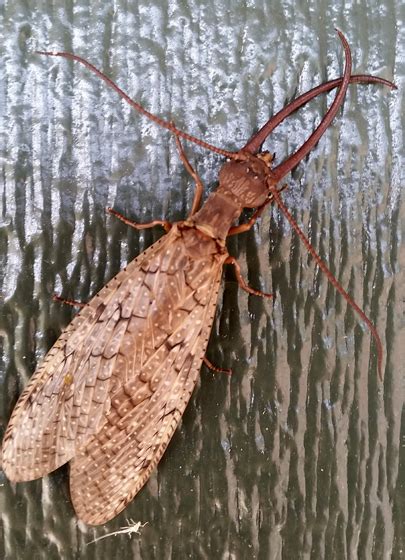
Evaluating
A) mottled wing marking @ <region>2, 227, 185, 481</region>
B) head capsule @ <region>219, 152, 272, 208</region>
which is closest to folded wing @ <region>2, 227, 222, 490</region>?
mottled wing marking @ <region>2, 227, 185, 481</region>

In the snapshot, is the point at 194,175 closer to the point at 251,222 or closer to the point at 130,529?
the point at 251,222

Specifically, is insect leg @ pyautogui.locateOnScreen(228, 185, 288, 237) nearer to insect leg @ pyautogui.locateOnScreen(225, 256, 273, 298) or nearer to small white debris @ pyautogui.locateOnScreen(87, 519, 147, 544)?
insect leg @ pyautogui.locateOnScreen(225, 256, 273, 298)

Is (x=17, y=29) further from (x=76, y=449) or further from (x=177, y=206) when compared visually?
(x=76, y=449)

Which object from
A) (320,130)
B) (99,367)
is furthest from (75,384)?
(320,130)

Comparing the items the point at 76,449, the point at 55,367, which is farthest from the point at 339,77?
the point at 76,449

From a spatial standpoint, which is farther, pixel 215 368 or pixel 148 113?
pixel 215 368

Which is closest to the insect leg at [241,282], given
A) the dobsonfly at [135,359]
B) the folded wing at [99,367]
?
the dobsonfly at [135,359]

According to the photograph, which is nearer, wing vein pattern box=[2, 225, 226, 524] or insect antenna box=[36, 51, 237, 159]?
insect antenna box=[36, 51, 237, 159]
